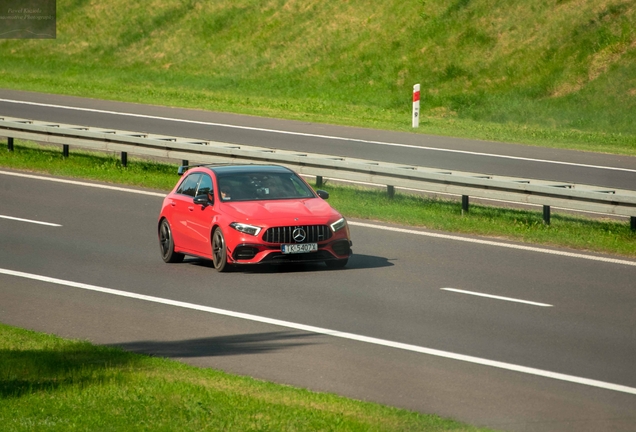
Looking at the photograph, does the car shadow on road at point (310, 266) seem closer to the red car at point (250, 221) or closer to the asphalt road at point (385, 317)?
the asphalt road at point (385, 317)

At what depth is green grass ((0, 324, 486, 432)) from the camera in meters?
8.29

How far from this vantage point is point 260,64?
1731 inches

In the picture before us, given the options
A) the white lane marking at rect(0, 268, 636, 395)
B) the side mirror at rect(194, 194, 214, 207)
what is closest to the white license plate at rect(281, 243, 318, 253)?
the side mirror at rect(194, 194, 214, 207)

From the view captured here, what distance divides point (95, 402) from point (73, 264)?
23.5 feet

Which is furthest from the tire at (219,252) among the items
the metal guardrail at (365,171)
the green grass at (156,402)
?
the metal guardrail at (365,171)

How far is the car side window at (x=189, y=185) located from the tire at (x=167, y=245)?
0.55 metres

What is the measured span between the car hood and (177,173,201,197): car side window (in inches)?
43.6

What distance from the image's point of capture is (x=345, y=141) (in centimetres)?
2964

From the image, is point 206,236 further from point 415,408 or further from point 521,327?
point 415,408

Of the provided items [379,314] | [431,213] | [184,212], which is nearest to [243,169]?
[184,212]

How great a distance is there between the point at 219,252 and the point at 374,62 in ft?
84.2

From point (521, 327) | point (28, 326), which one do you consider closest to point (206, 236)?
point (28, 326)

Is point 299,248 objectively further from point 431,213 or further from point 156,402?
point 156,402

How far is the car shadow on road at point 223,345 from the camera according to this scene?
11.0m
